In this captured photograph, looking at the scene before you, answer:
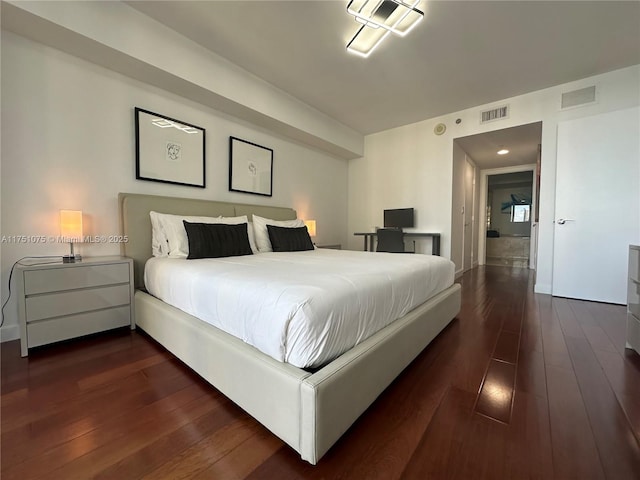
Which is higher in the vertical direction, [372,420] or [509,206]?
[509,206]

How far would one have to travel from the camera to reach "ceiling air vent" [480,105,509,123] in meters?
3.77

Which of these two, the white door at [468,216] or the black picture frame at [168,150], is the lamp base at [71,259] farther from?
the white door at [468,216]

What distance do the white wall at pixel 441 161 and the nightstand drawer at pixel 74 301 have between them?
404 centimetres

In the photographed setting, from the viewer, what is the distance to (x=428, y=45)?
265 centimetres

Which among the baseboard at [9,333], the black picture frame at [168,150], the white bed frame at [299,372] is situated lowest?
the baseboard at [9,333]

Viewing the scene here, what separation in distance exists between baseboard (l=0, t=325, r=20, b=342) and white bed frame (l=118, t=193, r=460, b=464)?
0.91 meters

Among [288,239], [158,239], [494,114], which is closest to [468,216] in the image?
[494,114]

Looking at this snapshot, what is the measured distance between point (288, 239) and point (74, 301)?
6.21ft

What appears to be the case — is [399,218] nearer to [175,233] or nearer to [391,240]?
[391,240]

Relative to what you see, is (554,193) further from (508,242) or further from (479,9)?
(508,242)

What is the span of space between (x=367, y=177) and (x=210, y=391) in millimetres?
4603

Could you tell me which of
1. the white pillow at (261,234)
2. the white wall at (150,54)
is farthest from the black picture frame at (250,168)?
the white pillow at (261,234)

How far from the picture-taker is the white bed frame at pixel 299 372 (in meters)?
0.95

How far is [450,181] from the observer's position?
4297mm
